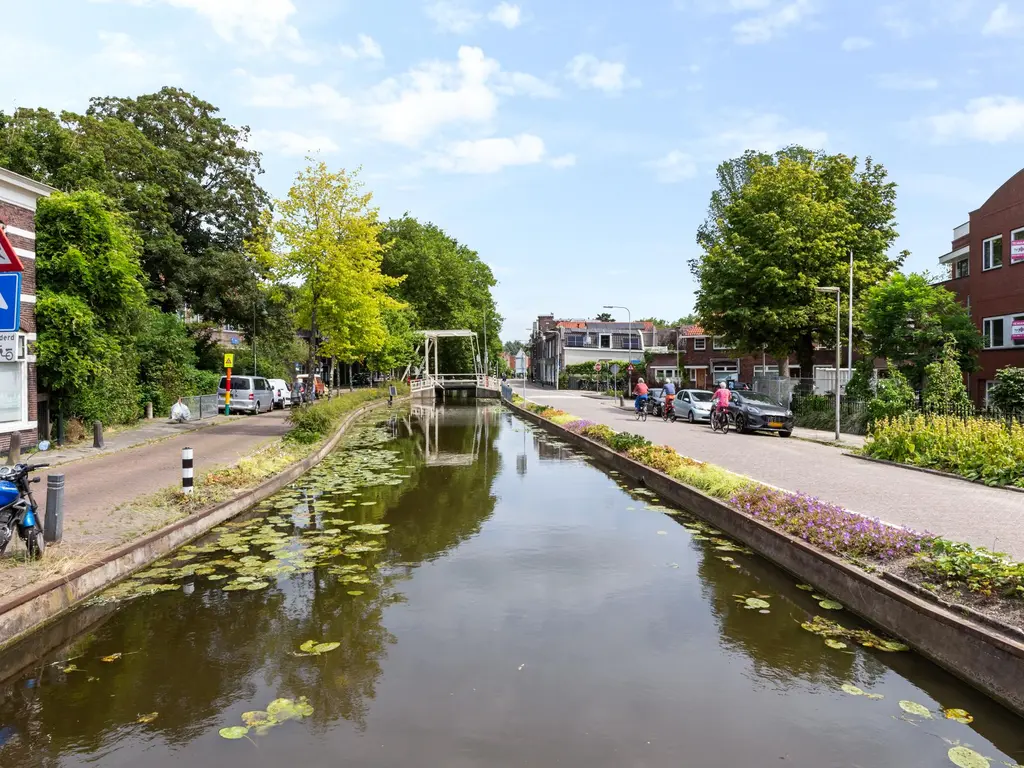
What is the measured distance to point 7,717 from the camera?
4281mm

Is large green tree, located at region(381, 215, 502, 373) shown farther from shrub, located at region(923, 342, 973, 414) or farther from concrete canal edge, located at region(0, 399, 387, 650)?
concrete canal edge, located at region(0, 399, 387, 650)

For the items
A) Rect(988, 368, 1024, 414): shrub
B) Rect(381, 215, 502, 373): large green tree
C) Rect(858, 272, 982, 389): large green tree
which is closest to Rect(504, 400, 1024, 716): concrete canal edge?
Rect(988, 368, 1024, 414): shrub

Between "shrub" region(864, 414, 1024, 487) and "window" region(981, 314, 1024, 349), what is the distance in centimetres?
1103

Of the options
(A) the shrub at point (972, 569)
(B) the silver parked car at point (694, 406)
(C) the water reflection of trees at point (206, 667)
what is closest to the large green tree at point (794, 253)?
(B) the silver parked car at point (694, 406)

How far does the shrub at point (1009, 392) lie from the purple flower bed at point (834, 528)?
12439 mm

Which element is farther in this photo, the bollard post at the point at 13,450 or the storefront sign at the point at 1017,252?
the storefront sign at the point at 1017,252

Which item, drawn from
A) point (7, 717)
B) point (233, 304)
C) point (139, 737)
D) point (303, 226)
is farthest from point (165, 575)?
point (233, 304)

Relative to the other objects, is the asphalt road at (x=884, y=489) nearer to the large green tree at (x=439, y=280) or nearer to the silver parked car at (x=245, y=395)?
the silver parked car at (x=245, y=395)

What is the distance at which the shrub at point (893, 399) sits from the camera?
2050cm

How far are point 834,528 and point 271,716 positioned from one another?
6022mm

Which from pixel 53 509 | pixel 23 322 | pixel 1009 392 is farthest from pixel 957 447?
pixel 23 322

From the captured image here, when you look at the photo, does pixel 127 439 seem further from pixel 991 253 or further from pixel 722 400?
pixel 991 253

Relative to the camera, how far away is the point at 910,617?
550cm

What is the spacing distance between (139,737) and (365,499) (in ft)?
24.7
